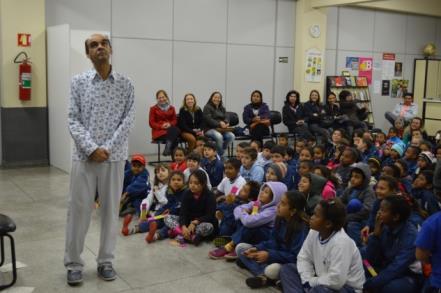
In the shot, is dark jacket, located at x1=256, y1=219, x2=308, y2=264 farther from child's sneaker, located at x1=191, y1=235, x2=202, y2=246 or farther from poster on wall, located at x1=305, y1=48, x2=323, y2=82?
poster on wall, located at x1=305, y1=48, x2=323, y2=82

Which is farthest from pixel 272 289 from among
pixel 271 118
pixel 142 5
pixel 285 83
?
pixel 285 83

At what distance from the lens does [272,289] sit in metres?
3.48

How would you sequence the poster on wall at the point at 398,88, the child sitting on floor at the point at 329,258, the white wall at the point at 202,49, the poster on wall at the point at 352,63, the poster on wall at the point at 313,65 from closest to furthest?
the child sitting on floor at the point at 329,258 → the white wall at the point at 202,49 → the poster on wall at the point at 313,65 → the poster on wall at the point at 352,63 → the poster on wall at the point at 398,88

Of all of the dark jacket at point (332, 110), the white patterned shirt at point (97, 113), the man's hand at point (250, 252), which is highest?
the white patterned shirt at point (97, 113)

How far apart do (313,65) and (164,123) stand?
14.3ft

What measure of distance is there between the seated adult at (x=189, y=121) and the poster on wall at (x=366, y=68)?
18.0 ft

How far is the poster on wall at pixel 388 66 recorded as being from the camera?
1232 cm

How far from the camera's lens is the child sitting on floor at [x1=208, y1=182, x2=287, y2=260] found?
13.0 ft

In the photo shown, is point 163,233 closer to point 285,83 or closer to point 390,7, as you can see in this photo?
point 285,83

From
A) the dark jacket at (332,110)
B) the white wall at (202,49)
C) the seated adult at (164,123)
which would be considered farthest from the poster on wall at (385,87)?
the seated adult at (164,123)

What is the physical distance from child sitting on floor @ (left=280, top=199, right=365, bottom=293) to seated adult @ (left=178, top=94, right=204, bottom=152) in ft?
15.4

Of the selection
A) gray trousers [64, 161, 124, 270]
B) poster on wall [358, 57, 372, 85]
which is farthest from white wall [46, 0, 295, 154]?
gray trousers [64, 161, 124, 270]

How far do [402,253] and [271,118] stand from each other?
5563 mm

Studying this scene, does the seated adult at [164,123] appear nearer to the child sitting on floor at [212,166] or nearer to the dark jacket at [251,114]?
the dark jacket at [251,114]
